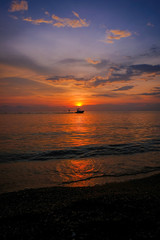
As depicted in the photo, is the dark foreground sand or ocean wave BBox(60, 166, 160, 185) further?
ocean wave BBox(60, 166, 160, 185)

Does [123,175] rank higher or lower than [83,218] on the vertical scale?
lower

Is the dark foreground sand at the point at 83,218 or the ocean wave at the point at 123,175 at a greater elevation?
the dark foreground sand at the point at 83,218

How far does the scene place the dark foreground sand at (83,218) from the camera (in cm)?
387

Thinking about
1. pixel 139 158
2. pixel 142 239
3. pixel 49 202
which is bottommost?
pixel 139 158

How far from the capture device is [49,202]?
6.29 metres

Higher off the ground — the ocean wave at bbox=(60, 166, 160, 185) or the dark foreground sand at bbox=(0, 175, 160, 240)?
the dark foreground sand at bbox=(0, 175, 160, 240)

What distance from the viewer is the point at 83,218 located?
4594mm

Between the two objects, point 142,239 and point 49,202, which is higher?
point 142,239

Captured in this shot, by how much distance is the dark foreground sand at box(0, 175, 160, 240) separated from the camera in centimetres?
387

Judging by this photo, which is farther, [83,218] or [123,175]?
[123,175]

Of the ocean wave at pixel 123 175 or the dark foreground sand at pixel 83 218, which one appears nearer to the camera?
the dark foreground sand at pixel 83 218

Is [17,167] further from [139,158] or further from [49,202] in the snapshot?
[139,158]

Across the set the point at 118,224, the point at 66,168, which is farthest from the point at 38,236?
the point at 66,168

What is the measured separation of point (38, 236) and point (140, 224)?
2811mm
